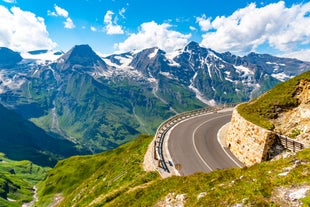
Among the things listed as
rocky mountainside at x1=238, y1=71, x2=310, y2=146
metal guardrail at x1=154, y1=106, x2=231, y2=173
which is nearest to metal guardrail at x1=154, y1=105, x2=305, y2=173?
metal guardrail at x1=154, y1=106, x2=231, y2=173

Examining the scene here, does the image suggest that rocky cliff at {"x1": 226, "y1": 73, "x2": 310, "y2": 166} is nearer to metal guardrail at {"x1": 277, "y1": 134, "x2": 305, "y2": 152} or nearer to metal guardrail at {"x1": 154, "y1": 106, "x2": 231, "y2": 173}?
metal guardrail at {"x1": 277, "y1": 134, "x2": 305, "y2": 152}

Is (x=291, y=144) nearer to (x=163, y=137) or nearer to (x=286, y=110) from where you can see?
(x=286, y=110)

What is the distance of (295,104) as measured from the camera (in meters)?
35.1

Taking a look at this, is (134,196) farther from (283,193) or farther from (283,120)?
(283,120)

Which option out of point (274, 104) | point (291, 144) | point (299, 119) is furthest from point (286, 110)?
point (291, 144)

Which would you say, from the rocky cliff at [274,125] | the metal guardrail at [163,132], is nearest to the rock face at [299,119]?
the rocky cliff at [274,125]

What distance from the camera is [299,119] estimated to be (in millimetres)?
33125

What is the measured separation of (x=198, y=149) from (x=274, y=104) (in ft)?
43.2

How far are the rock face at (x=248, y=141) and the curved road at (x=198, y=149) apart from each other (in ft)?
4.30

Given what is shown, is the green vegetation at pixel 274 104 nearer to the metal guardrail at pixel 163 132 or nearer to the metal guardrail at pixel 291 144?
the metal guardrail at pixel 291 144

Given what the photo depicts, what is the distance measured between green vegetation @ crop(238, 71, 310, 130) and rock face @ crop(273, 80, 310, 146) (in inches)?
25.3

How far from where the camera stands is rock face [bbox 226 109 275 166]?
29.4 metres

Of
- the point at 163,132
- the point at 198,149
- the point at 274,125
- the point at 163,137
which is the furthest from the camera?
the point at 163,132

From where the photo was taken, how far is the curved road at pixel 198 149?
110 ft
